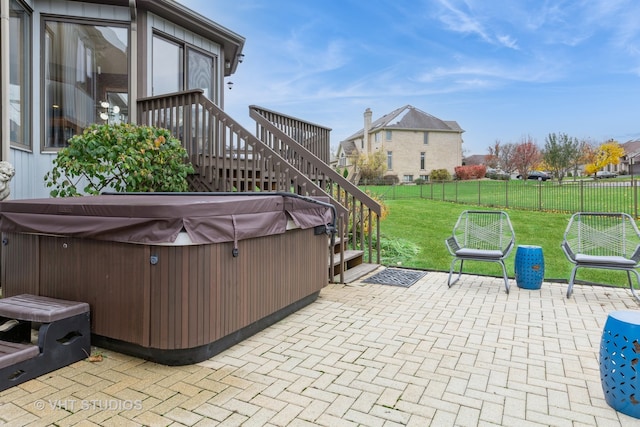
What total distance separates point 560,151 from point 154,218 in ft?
91.8

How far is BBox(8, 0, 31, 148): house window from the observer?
17.5 feet

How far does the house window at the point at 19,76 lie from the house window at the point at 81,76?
23 cm

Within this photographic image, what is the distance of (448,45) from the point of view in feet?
68.5

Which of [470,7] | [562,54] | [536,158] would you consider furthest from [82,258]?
[536,158]

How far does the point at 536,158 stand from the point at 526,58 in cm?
1479

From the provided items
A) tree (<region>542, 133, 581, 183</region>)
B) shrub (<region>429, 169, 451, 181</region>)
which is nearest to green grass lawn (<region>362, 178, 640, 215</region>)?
tree (<region>542, 133, 581, 183</region>)

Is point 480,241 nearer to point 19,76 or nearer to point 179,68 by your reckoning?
point 179,68

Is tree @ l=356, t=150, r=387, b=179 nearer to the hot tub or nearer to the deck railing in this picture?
the deck railing

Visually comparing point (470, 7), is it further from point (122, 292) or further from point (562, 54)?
point (122, 292)

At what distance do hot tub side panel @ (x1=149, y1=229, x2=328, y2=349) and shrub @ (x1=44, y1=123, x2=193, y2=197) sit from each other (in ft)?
8.26

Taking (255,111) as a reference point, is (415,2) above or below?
above

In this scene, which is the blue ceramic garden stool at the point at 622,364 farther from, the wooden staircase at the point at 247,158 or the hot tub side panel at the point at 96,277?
the wooden staircase at the point at 247,158

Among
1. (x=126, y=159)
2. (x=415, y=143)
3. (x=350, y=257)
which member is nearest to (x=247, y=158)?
(x=126, y=159)

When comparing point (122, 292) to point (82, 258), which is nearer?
point (122, 292)
